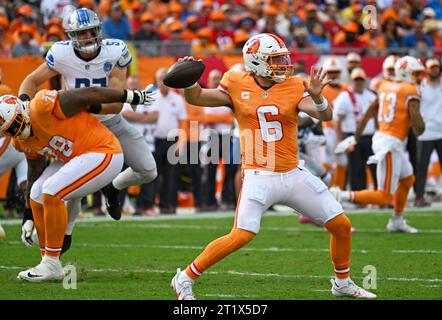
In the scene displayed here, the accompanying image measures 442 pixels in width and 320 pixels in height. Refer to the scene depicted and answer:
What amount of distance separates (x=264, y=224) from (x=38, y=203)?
195 inches

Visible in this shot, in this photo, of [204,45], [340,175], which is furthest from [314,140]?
[204,45]

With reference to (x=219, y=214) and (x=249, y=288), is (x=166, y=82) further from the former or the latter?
(x=219, y=214)

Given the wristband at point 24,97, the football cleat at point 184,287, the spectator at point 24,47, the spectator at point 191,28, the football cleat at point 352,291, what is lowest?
the spectator at point 191,28

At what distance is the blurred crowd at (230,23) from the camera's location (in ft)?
53.9

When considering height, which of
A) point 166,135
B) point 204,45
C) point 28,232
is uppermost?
point 28,232

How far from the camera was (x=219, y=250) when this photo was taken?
6.80 meters

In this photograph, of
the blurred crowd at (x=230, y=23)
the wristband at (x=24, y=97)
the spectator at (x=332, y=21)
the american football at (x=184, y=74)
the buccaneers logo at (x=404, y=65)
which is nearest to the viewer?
the american football at (x=184, y=74)

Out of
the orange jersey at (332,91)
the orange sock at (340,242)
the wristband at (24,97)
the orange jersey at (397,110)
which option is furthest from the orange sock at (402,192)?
the wristband at (24,97)

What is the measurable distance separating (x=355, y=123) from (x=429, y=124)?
101cm

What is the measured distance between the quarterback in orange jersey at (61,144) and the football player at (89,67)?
1.90 ft

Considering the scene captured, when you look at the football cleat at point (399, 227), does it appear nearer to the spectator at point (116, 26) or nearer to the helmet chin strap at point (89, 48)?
the helmet chin strap at point (89, 48)

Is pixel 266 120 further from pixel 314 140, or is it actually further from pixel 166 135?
pixel 166 135

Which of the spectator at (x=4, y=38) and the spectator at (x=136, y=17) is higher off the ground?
the spectator at (x=4, y=38)

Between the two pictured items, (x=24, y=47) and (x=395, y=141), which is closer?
(x=395, y=141)
